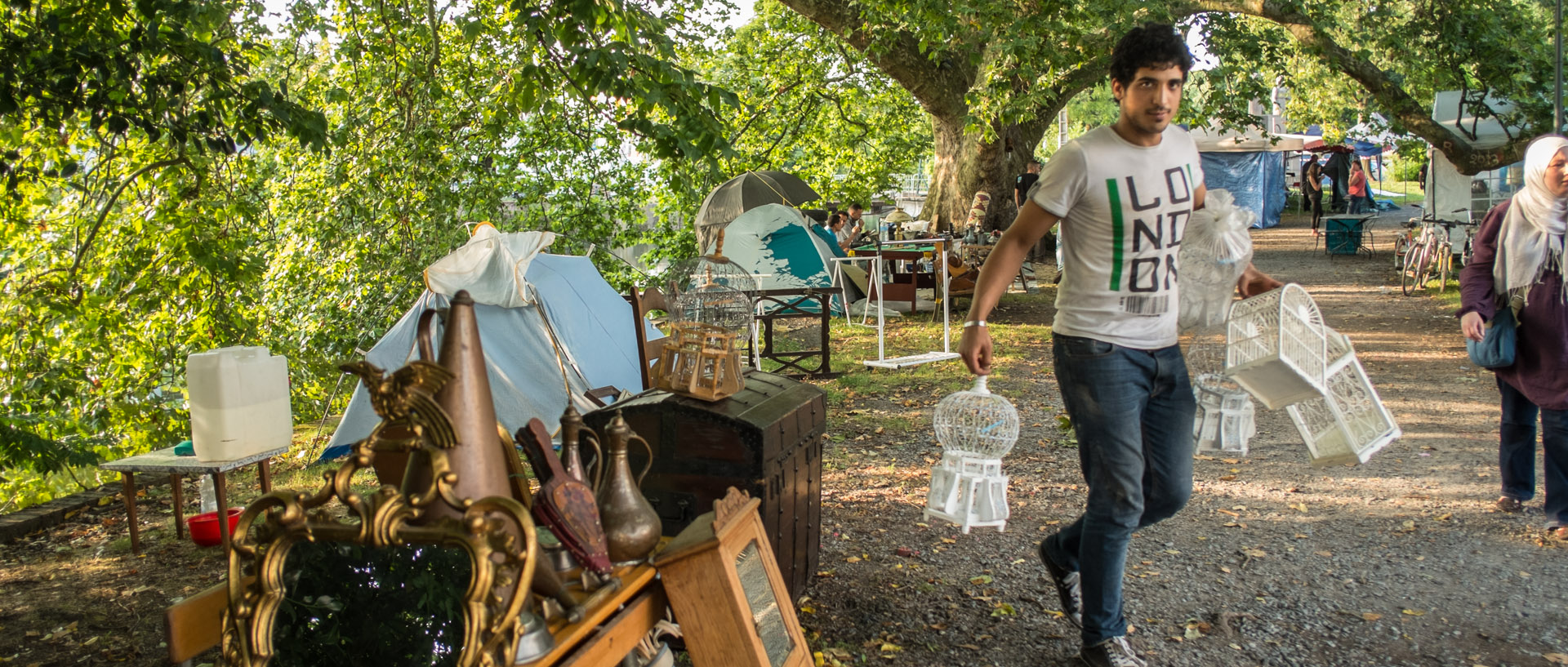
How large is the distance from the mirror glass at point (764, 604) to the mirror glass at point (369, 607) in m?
0.65

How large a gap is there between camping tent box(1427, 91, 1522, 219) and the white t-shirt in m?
14.4

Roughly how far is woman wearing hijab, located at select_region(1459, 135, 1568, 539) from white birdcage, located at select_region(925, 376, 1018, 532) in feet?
6.56

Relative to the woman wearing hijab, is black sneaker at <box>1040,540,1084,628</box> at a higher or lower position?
lower

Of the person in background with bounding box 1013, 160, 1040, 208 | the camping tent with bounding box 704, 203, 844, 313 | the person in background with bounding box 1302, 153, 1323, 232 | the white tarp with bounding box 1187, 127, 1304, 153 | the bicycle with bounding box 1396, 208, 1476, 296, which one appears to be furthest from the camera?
the white tarp with bounding box 1187, 127, 1304, 153

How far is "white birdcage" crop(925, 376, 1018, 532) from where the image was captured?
14.3ft

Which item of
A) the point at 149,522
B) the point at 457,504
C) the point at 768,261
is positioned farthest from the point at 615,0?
the point at 768,261

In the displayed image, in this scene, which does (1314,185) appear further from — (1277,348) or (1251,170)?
(1277,348)

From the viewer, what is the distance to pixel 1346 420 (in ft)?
11.7

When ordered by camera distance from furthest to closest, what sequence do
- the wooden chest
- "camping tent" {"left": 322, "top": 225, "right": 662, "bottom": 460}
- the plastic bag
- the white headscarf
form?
"camping tent" {"left": 322, "top": 225, "right": 662, "bottom": 460}, the white headscarf, the wooden chest, the plastic bag

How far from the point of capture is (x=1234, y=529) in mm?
4789

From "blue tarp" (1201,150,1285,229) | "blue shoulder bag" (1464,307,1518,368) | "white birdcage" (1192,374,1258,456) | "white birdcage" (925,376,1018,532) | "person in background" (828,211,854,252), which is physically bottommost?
"white birdcage" (925,376,1018,532)

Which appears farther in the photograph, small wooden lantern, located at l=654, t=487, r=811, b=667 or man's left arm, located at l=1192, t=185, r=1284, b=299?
man's left arm, located at l=1192, t=185, r=1284, b=299

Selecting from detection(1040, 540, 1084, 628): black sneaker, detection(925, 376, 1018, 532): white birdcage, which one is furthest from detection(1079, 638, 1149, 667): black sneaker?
detection(925, 376, 1018, 532): white birdcage

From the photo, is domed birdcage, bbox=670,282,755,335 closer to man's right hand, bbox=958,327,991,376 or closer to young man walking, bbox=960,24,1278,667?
man's right hand, bbox=958,327,991,376
